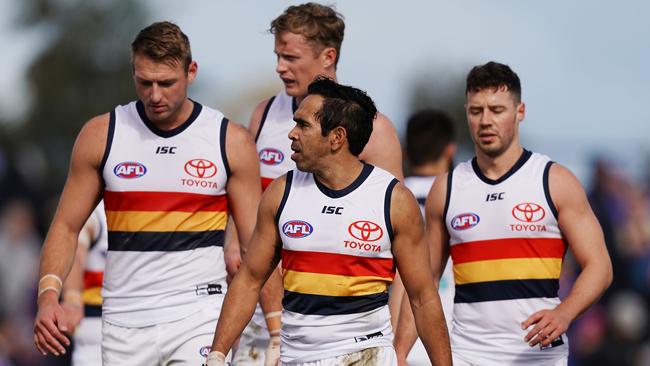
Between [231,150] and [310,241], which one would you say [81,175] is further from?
[310,241]

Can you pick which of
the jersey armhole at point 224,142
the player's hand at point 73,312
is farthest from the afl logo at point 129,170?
the player's hand at point 73,312

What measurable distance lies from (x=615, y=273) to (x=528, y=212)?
8.33 m

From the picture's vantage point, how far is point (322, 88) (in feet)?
26.6

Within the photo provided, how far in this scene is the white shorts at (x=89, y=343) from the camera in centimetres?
1155

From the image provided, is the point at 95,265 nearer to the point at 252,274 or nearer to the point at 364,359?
the point at 252,274

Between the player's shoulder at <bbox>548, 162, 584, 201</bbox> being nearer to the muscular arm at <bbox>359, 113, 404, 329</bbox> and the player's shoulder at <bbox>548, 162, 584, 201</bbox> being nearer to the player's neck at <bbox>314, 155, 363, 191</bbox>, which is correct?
the muscular arm at <bbox>359, 113, 404, 329</bbox>

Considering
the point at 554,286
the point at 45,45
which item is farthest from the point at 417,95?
the point at 554,286

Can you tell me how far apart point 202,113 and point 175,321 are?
1272 millimetres

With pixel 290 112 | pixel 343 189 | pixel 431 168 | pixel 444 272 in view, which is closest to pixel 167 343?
pixel 343 189

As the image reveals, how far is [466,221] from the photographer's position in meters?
9.28

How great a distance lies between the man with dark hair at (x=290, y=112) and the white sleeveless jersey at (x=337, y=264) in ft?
4.50

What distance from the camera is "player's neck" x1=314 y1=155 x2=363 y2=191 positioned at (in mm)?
8016

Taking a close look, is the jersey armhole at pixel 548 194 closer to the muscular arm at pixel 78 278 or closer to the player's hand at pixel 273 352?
→ the player's hand at pixel 273 352

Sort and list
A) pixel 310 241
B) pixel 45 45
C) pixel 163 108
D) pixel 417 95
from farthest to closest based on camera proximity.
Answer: pixel 417 95 < pixel 45 45 < pixel 163 108 < pixel 310 241
